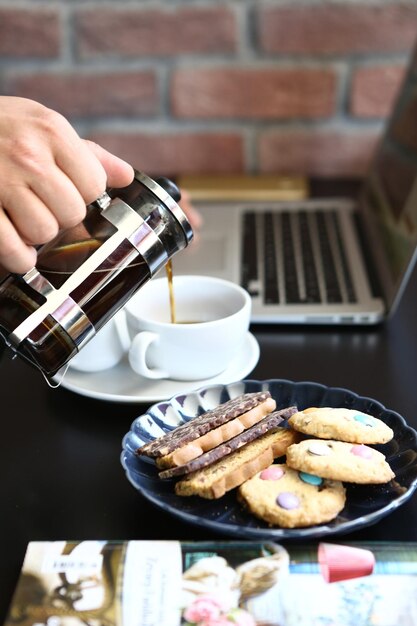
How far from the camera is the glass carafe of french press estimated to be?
0.55 metres

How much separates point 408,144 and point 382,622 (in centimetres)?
74

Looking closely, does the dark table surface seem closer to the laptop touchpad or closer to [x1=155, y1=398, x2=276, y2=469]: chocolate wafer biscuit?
[x1=155, y1=398, x2=276, y2=469]: chocolate wafer biscuit

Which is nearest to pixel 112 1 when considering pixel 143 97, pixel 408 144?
pixel 143 97

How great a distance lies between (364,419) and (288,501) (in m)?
0.10

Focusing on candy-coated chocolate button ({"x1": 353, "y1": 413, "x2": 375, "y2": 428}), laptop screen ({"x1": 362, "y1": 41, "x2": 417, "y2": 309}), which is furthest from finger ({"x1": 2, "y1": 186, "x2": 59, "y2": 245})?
laptop screen ({"x1": 362, "y1": 41, "x2": 417, "y2": 309})

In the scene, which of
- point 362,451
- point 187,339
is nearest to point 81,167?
point 187,339

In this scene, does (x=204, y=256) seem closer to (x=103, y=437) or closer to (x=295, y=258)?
(x=295, y=258)

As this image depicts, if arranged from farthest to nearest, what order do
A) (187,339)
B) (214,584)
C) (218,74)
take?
(218,74) → (187,339) → (214,584)

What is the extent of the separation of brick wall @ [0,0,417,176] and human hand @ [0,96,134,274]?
751 millimetres

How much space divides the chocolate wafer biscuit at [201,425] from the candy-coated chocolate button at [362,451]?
3.4 inches

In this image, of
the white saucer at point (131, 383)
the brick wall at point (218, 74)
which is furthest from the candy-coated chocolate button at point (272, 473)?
the brick wall at point (218, 74)

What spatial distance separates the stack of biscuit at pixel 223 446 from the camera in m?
0.51

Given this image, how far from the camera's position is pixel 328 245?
1007mm

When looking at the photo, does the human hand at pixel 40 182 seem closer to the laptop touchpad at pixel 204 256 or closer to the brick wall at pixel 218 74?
the laptop touchpad at pixel 204 256
